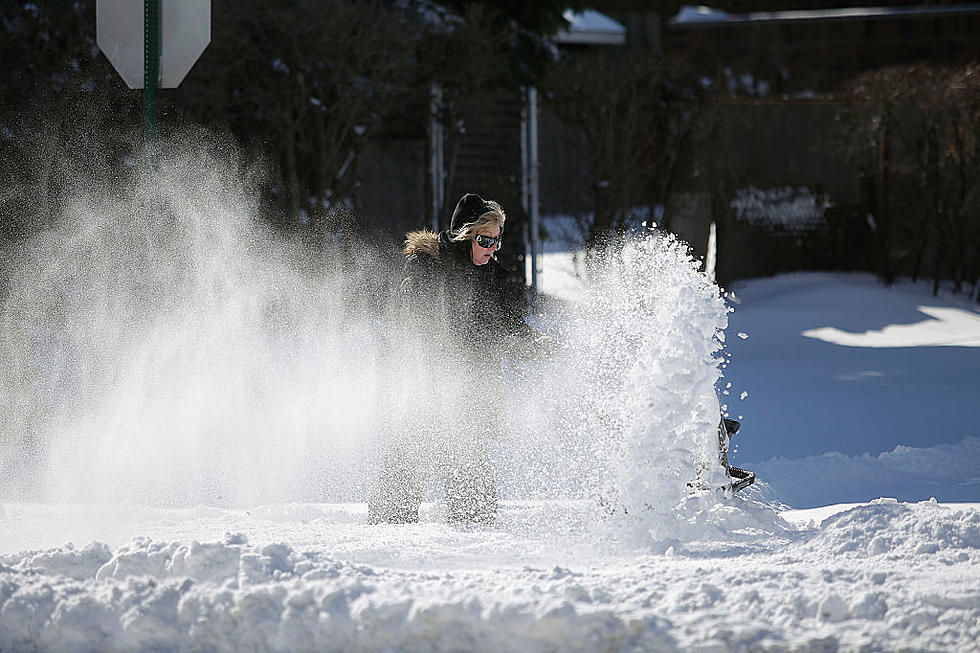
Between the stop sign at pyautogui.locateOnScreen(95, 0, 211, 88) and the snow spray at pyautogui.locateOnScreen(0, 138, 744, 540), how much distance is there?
61 centimetres

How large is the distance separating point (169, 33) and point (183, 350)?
2.67 meters

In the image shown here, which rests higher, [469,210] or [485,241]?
[469,210]

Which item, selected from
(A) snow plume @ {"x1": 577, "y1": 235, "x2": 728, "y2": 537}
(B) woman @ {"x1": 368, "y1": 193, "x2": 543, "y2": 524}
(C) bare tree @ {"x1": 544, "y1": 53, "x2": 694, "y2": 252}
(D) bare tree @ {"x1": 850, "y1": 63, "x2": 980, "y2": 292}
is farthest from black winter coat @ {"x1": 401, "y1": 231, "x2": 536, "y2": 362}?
(D) bare tree @ {"x1": 850, "y1": 63, "x2": 980, "y2": 292}

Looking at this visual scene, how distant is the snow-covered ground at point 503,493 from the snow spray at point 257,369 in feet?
0.07

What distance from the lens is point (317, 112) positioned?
1178 cm

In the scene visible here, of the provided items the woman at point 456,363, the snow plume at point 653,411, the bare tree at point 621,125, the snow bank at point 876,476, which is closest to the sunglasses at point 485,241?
the woman at point 456,363

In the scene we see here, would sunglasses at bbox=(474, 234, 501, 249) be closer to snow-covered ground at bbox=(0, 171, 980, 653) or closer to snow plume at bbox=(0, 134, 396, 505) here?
snow-covered ground at bbox=(0, 171, 980, 653)

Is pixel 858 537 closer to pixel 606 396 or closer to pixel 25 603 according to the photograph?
pixel 606 396

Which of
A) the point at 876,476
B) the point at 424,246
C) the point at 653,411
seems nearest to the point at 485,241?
the point at 424,246

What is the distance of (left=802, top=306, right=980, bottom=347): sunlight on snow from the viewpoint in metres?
11.1

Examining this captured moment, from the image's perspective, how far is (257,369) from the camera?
8883 millimetres

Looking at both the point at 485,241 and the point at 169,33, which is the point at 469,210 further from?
the point at 169,33

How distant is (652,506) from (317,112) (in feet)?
25.0

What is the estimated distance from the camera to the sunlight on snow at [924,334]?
11.1m
